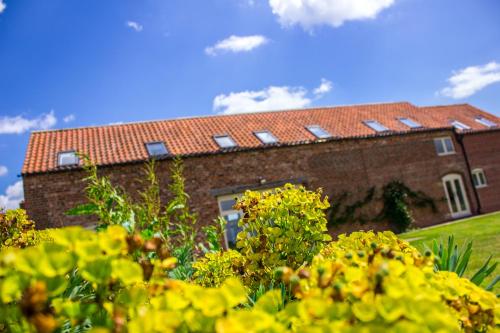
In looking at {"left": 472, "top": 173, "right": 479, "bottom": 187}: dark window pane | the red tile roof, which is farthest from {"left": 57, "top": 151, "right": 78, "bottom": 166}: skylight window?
{"left": 472, "top": 173, "right": 479, "bottom": 187}: dark window pane

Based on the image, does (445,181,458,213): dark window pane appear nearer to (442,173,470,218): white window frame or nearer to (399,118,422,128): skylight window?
(442,173,470,218): white window frame

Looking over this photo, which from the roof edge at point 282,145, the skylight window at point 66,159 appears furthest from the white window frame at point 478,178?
the skylight window at point 66,159

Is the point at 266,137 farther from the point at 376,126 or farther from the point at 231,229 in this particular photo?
the point at 376,126

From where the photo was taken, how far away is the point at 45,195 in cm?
1191

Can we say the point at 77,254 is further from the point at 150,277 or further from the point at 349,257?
the point at 349,257

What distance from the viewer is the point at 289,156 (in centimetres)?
1559

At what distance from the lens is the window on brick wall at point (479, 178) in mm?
20453

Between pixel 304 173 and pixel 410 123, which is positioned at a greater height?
pixel 410 123

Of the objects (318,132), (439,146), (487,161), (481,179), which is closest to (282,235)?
(318,132)

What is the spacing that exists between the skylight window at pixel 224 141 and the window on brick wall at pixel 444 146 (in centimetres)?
1130

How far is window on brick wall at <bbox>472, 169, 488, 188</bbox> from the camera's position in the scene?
20453mm

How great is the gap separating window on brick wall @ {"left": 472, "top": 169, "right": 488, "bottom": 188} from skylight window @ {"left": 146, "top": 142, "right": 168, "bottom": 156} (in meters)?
16.9

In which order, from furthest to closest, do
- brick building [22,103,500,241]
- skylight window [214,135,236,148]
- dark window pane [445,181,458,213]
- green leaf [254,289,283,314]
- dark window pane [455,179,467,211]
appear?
1. dark window pane [455,179,467,211]
2. dark window pane [445,181,458,213]
3. skylight window [214,135,236,148]
4. brick building [22,103,500,241]
5. green leaf [254,289,283,314]

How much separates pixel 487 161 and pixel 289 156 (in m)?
13.0
